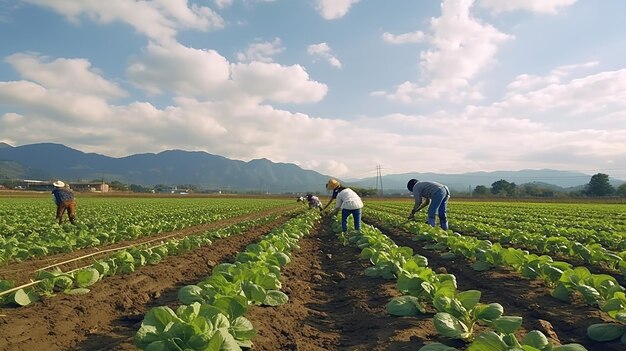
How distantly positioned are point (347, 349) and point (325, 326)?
0.84m

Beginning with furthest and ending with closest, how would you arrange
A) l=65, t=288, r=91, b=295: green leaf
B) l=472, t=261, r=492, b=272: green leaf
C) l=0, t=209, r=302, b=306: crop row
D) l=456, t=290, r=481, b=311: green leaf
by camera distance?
1. l=472, t=261, r=492, b=272: green leaf
2. l=65, t=288, r=91, b=295: green leaf
3. l=0, t=209, r=302, b=306: crop row
4. l=456, t=290, r=481, b=311: green leaf

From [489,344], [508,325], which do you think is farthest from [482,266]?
[489,344]

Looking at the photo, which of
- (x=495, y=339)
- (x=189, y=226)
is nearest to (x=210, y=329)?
(x=495, y=339)

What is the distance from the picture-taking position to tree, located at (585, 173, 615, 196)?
89.2 m

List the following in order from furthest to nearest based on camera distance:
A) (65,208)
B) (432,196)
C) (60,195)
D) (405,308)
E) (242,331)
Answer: (65,208) → (60,195) → (432,196) → (405,308) → (242,331)

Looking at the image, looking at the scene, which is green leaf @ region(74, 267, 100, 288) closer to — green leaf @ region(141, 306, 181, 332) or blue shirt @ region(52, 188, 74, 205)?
green leaf @ region(141, 306, 181, 332)

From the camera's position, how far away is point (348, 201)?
11711 millimetres

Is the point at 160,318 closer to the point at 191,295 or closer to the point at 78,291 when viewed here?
the point at 191,295

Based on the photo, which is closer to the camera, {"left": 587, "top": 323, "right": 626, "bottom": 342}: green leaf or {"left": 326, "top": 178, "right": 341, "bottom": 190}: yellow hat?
{"left": 587, "top": 323, "right": 626, "bottom": 342}: green leaf

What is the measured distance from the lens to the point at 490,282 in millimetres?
6477

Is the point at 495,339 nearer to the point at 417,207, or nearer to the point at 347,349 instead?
the point at 347,349

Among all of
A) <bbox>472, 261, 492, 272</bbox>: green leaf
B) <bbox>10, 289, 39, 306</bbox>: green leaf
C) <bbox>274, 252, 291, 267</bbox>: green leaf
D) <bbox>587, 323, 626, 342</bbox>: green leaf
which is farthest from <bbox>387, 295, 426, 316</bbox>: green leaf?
<bbox>10, 289, 39, 306</bbox>: green leaf

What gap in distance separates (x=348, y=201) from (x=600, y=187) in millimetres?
97059

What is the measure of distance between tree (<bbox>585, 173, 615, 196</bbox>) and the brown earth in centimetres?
9933
